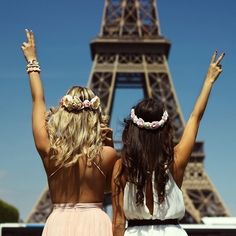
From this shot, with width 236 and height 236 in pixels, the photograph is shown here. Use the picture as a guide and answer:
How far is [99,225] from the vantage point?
11.8 ft

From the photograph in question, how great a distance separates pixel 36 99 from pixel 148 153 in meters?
0.78

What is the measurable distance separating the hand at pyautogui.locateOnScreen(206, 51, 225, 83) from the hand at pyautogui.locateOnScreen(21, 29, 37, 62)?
1097mm

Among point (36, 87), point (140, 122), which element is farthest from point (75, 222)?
point (36, 87)

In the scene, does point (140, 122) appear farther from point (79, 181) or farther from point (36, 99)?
point (36, 99)

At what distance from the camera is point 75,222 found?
3.59 metres

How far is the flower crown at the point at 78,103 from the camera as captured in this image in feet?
11.9

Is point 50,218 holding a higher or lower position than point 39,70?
lower

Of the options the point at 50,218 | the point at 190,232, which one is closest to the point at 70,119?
the point at 50,218

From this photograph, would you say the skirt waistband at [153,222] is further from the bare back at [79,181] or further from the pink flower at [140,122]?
the pink flower at [140,122]

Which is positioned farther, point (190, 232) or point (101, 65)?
point (101, 65)

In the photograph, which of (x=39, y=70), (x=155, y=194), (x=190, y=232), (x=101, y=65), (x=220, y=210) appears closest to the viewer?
(x=155, y=194)

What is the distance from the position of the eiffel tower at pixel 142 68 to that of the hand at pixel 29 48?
28.3m

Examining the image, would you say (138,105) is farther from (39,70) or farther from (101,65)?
(101,65)

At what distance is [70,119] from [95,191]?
44 cm
